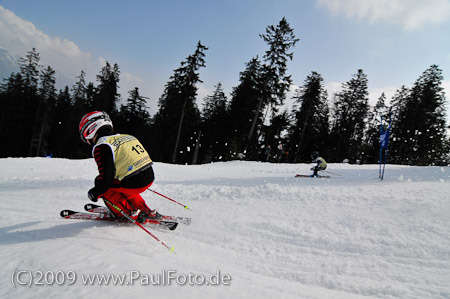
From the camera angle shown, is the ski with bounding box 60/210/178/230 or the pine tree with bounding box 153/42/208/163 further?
the pine tree with bounding box 153/42/208/163

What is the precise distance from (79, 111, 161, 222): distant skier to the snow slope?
498 mm

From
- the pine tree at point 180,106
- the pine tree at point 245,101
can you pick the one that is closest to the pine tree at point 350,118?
the pine tree at point 245,101

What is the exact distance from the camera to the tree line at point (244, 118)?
31664 mm

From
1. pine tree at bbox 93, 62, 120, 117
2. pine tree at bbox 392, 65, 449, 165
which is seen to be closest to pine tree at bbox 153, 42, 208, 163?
pine tree at bbox 93, 62, 120, 117

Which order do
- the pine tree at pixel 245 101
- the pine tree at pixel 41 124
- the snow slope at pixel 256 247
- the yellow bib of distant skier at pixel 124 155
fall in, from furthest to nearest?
the pine tree at pixel 41 124, the pine tree at pixel 245 101, the yellow bib of distant skier at pixel 124 155, the snow slope at pixel 256 247

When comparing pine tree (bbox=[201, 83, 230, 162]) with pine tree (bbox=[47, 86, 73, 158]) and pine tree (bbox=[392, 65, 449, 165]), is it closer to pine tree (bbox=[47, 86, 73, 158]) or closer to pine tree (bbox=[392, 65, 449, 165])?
pine tree (bbox=[47, 86, 73, 158])

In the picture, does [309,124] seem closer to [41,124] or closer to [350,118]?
[350,118]

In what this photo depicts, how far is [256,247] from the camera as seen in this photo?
12.8 ft

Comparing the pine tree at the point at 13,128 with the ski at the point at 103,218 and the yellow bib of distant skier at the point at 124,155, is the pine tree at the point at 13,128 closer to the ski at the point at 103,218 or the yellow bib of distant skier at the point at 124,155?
the ski at the point at 103,218

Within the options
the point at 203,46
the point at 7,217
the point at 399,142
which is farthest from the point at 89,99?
the point at 399,142

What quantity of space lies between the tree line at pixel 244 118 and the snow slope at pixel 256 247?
21704 millimetres

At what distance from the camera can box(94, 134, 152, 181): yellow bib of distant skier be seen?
3.54m

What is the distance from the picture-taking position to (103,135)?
387 centimetres

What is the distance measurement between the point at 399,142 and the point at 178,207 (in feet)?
143
